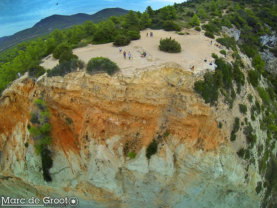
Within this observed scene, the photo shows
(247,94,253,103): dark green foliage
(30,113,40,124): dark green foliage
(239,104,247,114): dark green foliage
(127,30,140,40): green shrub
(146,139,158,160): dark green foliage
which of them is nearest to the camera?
(146,139,158,160): dark green foliage

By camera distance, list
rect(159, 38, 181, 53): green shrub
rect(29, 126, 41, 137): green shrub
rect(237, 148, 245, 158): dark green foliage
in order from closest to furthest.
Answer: rect(29, 126, 41, 137): green shrub < rect(237, 148, 245, 158): dark green foliage < rect(159, 38, 181, 53): green shrub

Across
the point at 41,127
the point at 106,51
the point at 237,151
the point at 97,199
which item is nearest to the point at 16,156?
the point at 41,127

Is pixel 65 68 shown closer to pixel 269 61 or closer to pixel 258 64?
pixel 258 64

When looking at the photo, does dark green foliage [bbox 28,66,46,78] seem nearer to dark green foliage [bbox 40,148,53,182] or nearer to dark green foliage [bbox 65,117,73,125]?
dark green foliage [bbox 65,117,73,125]

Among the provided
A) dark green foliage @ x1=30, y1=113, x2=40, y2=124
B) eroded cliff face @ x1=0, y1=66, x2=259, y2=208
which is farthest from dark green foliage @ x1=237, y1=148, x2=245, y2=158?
dark green foliage @ x1=30, y1=113, x2=40, y2=124

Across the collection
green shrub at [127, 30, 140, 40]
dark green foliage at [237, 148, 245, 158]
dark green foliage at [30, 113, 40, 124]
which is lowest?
dark green foliage at [237, 148, 245, 158]

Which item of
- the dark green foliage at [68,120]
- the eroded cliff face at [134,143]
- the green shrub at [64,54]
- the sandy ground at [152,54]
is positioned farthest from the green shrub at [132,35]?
the dark green foliage at [68,120]
